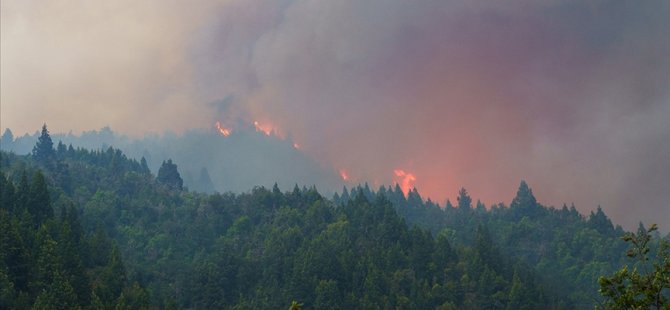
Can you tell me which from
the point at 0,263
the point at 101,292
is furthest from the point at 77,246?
the point at 0,263

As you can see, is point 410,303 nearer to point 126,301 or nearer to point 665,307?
point 126,301

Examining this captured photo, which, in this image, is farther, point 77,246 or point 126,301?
point 77,246

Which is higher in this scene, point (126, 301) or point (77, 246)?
point (77, 246)

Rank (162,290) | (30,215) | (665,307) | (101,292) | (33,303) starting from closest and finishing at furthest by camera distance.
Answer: (665,307), (33,303), (101,292), (30,215), (162,290)

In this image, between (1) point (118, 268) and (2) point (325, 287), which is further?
(2) point (325, 287)

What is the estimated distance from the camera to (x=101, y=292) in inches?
5591

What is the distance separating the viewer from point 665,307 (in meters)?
47.2

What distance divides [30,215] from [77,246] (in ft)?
42.7

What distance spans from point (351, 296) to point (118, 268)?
67.5 metres

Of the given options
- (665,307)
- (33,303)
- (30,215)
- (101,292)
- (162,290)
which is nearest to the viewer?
(665,307)

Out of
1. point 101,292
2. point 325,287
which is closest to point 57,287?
point 101,292

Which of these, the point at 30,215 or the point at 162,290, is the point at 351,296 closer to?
the point at 162,290

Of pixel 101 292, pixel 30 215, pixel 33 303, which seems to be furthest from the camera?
pixel 30 215

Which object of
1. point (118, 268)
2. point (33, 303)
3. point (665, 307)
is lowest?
point (665, 307)
